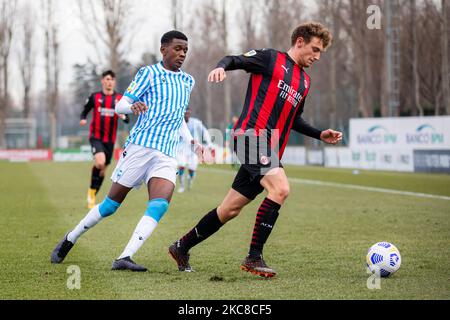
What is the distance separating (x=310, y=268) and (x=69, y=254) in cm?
273

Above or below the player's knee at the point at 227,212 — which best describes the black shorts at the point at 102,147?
above

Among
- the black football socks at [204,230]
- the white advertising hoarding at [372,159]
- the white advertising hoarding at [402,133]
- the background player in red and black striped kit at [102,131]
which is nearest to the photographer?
the black football socks at [204,230]

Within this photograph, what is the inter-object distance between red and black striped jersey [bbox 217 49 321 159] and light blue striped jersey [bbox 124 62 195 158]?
0.70m

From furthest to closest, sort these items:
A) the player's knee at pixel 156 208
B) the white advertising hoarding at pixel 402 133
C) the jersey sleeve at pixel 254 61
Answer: the white advertising hoarding at pixel 402 133 → the player's knee at pixel 156 208 → the jersey sleeve at pixel 254 61

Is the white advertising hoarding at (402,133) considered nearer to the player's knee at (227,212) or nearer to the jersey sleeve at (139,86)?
the player's knee at (227,212)

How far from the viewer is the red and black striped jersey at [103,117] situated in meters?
14.9

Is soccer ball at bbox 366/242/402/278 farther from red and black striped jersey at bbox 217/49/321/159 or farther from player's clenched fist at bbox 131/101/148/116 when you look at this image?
player's clenched fist at bbox 131/101/148/116

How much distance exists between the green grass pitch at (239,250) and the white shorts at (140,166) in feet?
2.86

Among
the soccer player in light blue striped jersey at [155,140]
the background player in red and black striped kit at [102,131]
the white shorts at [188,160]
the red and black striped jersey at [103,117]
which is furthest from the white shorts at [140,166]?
the white shorts at [188,160]

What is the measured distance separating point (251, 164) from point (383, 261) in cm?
143

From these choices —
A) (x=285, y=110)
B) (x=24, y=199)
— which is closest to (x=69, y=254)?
(x=285, y=110)

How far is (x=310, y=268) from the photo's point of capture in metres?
7.42

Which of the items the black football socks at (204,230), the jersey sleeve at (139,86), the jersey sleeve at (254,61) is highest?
the jersey sleeve at (254,61)

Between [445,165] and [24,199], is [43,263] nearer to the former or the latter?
[24,199]
